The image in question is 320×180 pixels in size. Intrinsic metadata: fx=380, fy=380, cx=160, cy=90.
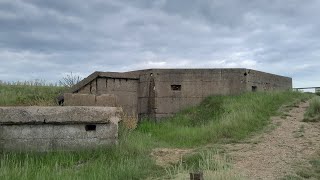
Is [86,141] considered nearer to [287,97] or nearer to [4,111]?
[4,111]

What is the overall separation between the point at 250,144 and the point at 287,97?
20.4ft

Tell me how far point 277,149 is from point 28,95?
8.46 meters

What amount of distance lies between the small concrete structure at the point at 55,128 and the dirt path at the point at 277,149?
282cm

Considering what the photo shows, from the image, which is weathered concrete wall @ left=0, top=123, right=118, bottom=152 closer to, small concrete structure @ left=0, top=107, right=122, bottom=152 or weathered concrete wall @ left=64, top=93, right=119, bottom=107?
small concrete structure @ left=0, top=107, right=122, bottom=152

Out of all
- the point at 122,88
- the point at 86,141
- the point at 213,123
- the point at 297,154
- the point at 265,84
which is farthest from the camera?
the point at 265,84

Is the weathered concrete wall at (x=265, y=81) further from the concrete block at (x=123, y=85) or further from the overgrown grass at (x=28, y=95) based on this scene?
the overgrown grass at (x=28, y=95)

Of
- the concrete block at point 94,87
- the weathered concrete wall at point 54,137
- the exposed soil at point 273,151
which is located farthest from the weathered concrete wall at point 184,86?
the weathered concrete wall at point 54,137

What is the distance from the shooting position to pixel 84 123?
8.41 m

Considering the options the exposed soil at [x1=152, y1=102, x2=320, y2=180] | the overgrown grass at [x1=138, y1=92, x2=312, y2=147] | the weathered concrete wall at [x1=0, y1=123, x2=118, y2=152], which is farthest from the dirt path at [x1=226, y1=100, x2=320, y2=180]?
the weathered concrete wall at [x1=0, y1=123, x2=118, y2=152]

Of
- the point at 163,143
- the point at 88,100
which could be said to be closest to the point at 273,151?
the point at 163,143

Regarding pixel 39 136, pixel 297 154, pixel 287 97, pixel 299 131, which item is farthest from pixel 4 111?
pixel 287 97

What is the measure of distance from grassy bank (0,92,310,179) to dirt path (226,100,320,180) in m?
0.52

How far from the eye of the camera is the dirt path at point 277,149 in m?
6.59

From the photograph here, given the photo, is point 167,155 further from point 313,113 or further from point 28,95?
point 28,95
